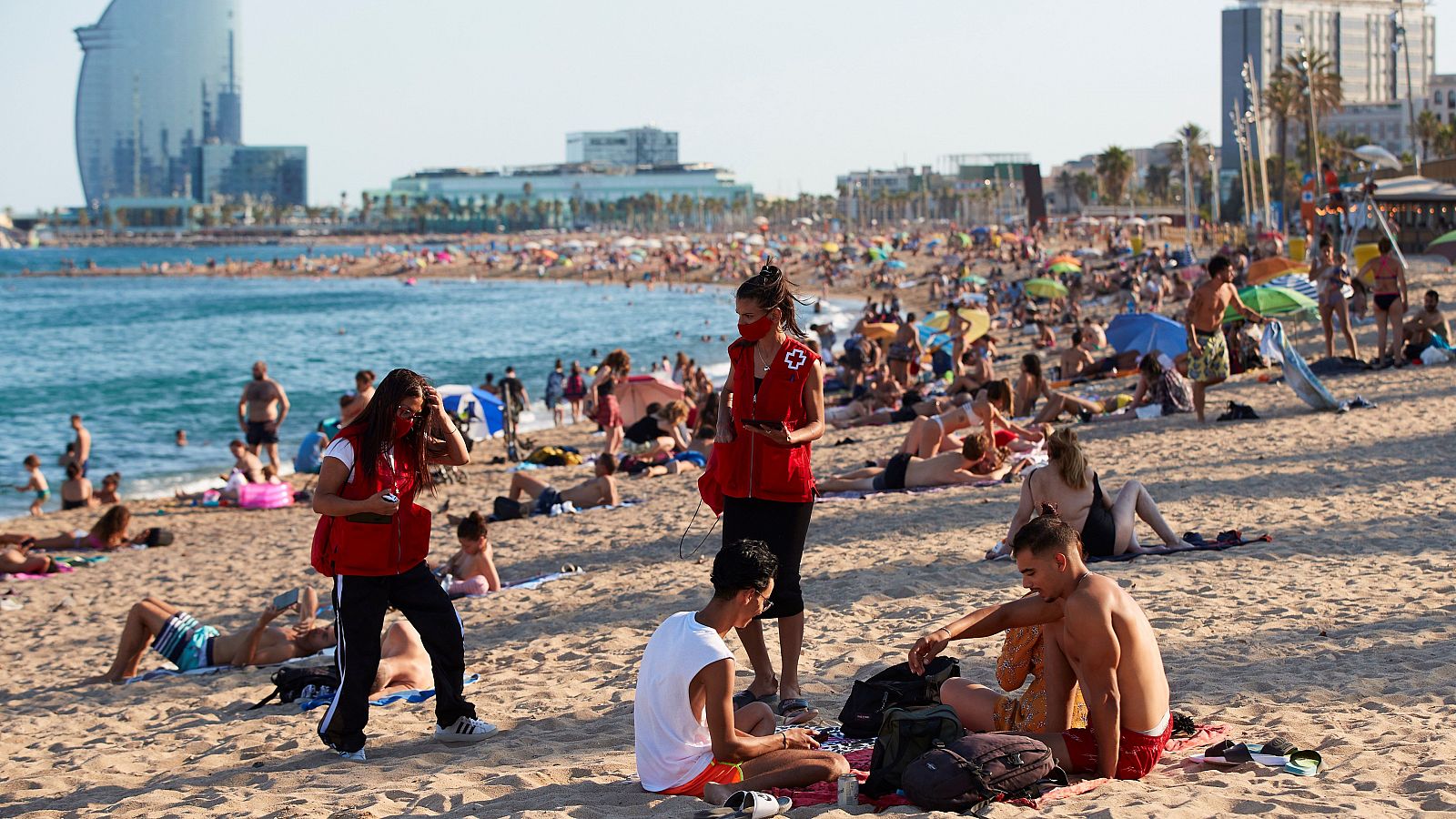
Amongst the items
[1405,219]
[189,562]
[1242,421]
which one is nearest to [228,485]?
[189,562]

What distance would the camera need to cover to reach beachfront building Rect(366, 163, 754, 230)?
17062cm

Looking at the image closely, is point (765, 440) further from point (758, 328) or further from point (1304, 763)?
point (1304, 763)

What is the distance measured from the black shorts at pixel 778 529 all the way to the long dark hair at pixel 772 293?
24.7 inches

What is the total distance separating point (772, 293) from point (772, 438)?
19.6 inches

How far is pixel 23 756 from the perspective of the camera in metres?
5.70

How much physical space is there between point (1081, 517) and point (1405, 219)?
3272 cm

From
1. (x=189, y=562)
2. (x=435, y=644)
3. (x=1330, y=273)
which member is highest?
(x=1330, y=273)

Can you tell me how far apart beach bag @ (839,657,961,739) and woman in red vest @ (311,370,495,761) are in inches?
57.0

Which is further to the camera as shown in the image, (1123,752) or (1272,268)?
(1272,268)

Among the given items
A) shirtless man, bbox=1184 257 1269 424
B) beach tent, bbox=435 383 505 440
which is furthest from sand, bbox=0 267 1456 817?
beach tent, bbox=435 383 505 440

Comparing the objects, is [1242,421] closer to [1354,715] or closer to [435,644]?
[1354,715]

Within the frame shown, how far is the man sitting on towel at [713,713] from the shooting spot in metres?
3.90

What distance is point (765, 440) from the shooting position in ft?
15.6

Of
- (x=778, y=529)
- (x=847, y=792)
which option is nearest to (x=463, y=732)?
(x=778, y=529)
